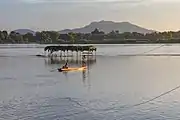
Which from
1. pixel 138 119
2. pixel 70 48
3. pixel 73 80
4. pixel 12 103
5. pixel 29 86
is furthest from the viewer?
pixel 70 48

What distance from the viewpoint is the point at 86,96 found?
2533 centimetres

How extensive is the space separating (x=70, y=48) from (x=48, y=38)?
95.3 metres

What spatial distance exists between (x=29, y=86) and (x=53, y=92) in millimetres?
4137

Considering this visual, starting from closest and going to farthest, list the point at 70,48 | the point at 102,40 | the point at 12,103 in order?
the point at 12,103 → the point at 70,48 → the point at 102,40

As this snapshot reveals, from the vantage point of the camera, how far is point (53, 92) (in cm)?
2731

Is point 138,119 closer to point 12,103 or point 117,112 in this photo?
point 117,112

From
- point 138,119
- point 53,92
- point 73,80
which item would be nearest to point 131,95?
point 53,92

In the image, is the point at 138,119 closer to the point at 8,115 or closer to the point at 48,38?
the point at 8,115

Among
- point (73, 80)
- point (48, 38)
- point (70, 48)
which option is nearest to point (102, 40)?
point (48, 38)

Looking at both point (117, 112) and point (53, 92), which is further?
point (53, 92)

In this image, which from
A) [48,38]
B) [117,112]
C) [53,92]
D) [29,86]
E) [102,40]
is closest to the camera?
[117,112]

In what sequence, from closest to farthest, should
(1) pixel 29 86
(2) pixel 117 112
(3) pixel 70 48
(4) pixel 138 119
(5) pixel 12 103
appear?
(4) pixel 138 119
(2) pixel 117 112
(5) pixel 12 103
(1) pixel 29 86
(3) pixel 70 48

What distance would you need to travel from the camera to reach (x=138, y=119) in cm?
1834

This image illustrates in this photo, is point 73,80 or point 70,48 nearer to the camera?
point 73,80
